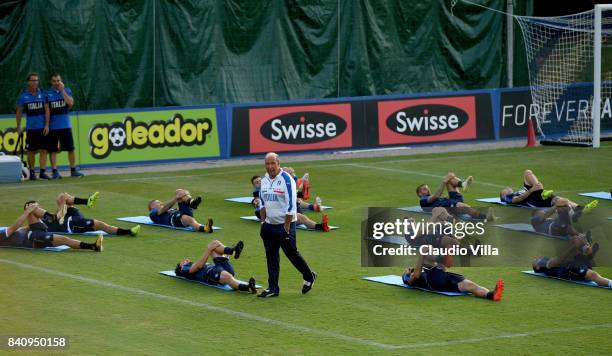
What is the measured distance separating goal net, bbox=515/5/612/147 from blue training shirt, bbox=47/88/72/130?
14.4m

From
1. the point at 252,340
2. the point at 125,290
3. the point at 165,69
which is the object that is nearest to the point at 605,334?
the point at 252,340

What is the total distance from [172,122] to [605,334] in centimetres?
1796

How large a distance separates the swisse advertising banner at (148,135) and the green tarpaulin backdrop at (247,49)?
2.22 meters

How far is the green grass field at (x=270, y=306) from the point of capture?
1530 centimetres

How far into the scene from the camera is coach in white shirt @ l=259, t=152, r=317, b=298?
1764 centimetres

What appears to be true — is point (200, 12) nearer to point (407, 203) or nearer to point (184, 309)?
point (407, 203)

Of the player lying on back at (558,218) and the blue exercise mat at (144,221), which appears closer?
the player lying on back at (558,218)

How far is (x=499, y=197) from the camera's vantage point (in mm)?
26875

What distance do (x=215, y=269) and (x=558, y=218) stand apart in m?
6.92

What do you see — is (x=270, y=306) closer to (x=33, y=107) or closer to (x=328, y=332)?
(x=328, y=332)

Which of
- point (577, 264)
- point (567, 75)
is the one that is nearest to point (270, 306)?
point (577, 264)

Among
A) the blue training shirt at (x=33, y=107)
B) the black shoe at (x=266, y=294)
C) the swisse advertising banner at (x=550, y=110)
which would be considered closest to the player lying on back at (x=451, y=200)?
the black shoe at (x=266, y=294)

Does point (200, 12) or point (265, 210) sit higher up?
point (200, 12)

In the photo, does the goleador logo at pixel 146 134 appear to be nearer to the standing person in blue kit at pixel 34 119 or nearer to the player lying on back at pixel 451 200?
the standing person in blue kit at pixel 34 119
